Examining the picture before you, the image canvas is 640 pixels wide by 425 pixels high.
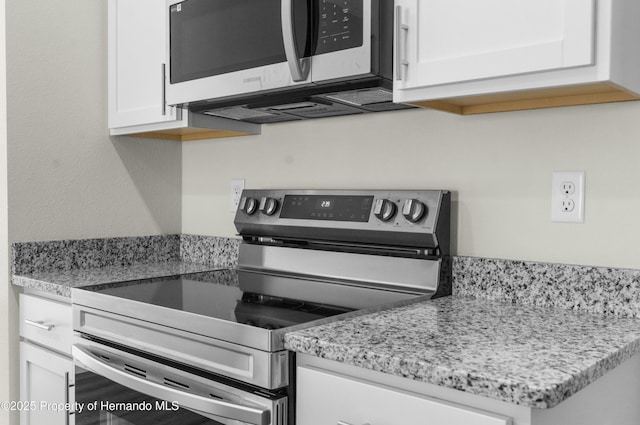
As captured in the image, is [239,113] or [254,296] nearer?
[254,296]

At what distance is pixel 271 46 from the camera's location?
1.44 metres

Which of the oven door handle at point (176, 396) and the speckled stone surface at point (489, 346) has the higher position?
the speckled stone surface at point (489, 346)

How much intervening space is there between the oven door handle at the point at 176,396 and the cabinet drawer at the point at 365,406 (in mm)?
91

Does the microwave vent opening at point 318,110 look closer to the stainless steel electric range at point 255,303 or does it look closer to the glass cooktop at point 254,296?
the stainless steel electric range at point 255,303

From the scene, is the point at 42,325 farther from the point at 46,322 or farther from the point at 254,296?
the point at 254,296

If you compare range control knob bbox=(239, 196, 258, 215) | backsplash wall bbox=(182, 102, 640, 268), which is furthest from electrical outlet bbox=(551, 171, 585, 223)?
range control knob bbox=(239, 196, 258, 215)

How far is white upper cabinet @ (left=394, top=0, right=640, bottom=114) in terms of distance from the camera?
39.5 inches

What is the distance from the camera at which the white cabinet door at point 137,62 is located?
1792mm

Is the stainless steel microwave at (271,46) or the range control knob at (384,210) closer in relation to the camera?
the stainless steel microwave at (271,46)

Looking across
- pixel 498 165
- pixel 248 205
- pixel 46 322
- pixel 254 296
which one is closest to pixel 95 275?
pixel 46 322

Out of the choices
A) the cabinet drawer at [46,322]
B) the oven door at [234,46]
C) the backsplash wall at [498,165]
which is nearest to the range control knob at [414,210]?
the backsplash wall at [498,165]

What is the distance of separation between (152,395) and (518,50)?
3.41 feet

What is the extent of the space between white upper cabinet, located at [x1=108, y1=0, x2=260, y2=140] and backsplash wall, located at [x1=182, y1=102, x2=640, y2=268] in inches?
11.3

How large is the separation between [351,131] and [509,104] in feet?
1.66
